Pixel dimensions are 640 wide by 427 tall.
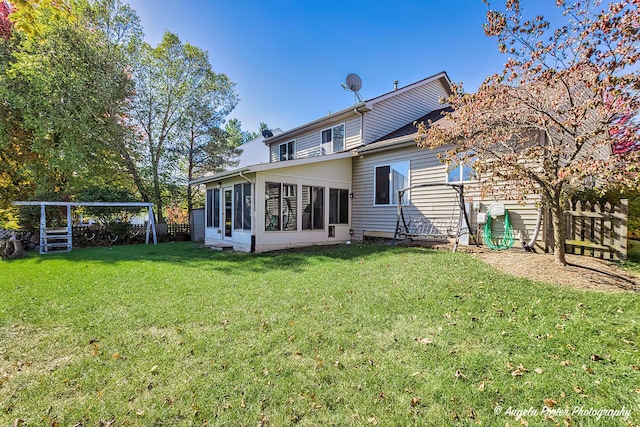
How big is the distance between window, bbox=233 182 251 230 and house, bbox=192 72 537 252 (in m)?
0.03

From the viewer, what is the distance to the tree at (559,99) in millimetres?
3971

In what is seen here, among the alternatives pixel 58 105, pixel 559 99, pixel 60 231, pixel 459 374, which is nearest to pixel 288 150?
pixel 60 231

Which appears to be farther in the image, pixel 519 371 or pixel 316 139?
pixel 316 139

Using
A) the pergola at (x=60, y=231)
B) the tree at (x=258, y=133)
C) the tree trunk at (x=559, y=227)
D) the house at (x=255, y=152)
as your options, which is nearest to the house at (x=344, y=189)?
the tree trunk at (x=559, y=227)

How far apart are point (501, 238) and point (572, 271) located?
240 centimetres

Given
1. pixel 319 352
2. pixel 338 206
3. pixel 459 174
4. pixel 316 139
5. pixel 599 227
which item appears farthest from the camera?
pixel 316 139

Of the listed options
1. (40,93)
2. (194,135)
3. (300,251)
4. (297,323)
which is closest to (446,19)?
(300,251)

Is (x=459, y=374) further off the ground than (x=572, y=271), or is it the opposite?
(x=572, y=271)

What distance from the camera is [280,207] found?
8.92m

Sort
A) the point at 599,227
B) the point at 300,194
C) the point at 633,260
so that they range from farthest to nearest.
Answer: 1. the point at 300,194
2. the point at 599,227
3. the point at 633,260

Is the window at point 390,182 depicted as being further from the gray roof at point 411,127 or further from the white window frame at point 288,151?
the white window frame at point 288,151

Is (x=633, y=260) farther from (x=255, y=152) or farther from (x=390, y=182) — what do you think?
(x=255, y=152)

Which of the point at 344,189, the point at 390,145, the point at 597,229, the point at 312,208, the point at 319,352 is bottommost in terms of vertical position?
the point at 319,352

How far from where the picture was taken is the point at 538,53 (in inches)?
185
